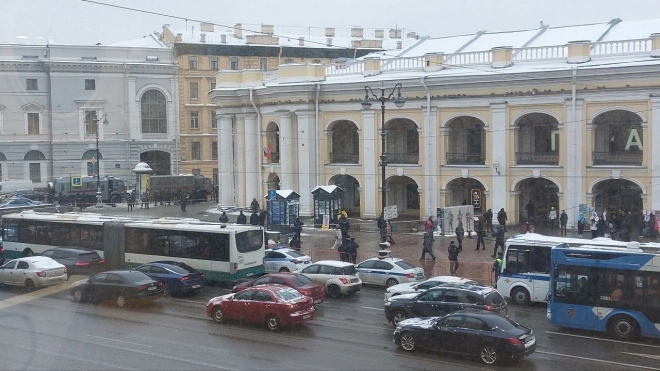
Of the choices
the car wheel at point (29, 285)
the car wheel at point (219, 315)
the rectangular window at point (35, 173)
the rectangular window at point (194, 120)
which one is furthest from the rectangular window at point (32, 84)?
the car wheel at point (219, 315)

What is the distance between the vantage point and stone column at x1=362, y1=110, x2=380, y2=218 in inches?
1480

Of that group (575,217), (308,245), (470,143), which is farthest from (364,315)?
(470,143)

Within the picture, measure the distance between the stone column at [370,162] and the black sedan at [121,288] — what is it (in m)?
18.9

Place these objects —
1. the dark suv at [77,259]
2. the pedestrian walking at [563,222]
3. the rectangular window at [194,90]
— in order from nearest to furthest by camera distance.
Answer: the dark suv at [77,259] → the pedestrian walking at [563,222] → the rectangular window at [194,90]

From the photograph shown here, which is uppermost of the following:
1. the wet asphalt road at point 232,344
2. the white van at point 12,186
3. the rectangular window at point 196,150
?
the rectangular window at point 196,150

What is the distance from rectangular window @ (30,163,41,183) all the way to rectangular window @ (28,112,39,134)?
237 cm

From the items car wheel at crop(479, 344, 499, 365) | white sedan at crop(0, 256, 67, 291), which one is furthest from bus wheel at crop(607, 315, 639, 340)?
white sedan at crop(0, 256, 67, 291)

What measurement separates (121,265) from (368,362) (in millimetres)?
13721

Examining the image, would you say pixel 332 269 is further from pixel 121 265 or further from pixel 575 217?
pixel 575 217

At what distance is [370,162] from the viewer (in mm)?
37781

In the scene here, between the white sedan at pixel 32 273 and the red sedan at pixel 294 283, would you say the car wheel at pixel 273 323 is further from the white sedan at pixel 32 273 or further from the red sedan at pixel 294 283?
the white sedan at pixel 32 273

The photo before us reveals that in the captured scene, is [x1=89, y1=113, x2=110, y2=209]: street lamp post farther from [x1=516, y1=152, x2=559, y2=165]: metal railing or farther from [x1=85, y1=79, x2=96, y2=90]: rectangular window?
[x1=516, y1=152, x2=559, y2=165]: metal railing

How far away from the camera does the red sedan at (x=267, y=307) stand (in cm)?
1681

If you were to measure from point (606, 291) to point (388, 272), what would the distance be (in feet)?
23.5
